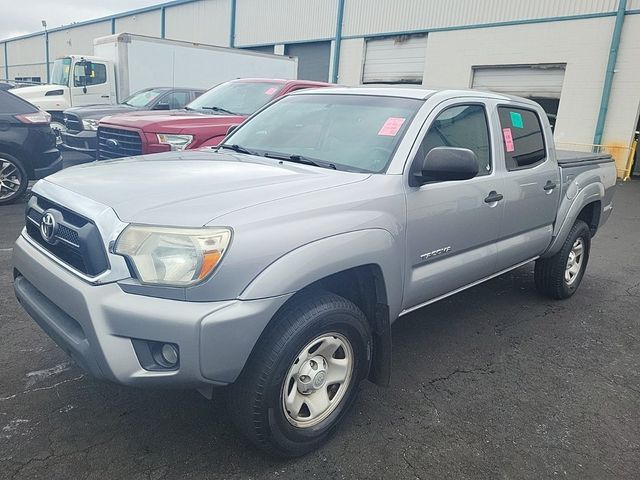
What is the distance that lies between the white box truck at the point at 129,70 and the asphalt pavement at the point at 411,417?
35.4 ft

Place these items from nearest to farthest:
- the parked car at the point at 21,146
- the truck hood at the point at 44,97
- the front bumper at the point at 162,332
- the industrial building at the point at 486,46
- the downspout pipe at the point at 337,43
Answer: the front bumper at the point at 162,332 → the parked car at the point at 21,146 → the truck hood at the point at 44,97 → the industrial building at the point at 486,46 → the downspout pipe at the point at 337,43

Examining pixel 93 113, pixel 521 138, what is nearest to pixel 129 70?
pixel 93 113

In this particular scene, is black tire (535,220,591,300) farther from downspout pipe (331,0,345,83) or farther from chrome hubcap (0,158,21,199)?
downspout pipe (331,0,345,83)

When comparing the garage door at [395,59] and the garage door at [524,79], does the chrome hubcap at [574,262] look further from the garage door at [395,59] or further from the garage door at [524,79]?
A: the garage door at [395,59]

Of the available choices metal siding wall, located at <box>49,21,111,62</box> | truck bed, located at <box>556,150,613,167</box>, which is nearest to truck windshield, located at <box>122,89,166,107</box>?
truck bed, located at <box>556,150,613,167</box>

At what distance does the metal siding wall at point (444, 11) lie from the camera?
14.5 meters

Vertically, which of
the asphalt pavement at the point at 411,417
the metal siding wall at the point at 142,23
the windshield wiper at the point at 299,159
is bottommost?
the asphalt pavement at the point at 411,417

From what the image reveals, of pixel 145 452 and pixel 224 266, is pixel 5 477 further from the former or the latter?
pixel 224 266

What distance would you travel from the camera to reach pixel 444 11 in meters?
17.2

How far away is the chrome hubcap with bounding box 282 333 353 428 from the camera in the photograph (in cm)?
242

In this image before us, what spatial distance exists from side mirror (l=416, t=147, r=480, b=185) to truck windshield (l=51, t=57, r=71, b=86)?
46.1 ft

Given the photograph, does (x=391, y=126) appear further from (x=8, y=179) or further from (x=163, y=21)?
(x=163, y=21)

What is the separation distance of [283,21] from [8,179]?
58.7 ft

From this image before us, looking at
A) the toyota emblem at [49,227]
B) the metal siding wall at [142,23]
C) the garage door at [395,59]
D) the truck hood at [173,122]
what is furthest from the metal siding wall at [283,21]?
the toyota emblem at [49,227]
